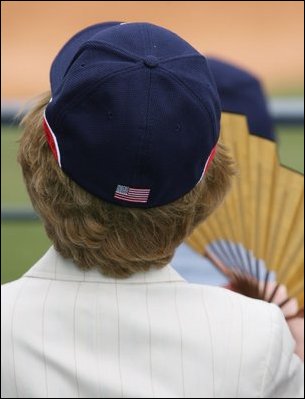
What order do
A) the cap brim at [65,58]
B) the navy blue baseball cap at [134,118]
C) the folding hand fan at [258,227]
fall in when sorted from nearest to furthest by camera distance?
the navy blue baseball cap at [134,118] → the cap brim at [65,58] → the folding hand fan at [258,227]

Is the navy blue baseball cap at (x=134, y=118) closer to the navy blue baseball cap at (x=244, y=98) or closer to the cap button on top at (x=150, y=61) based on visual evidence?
the cap button on top at (x=150, y=61)

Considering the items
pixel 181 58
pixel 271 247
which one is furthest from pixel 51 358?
pixel 271 247

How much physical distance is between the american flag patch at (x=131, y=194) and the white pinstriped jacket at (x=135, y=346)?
0.38 ft

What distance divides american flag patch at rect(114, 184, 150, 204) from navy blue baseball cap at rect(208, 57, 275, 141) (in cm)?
45

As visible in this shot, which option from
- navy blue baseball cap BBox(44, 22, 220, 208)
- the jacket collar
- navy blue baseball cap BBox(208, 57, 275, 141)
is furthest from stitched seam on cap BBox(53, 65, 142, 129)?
navy blue baseball cap BBox(208, 57, 275, 141)

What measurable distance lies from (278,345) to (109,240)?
228 millimetres

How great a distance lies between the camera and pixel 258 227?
1.28 metres

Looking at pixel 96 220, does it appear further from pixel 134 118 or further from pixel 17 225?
pixel 17 225

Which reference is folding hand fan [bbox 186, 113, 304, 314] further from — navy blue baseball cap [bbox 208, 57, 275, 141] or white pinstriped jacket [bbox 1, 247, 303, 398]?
white pinstriped jacket [bbox 1, 247, 303, 398]

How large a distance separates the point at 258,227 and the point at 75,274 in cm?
48

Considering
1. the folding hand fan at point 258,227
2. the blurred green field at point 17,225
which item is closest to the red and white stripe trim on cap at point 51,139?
the folding hand fan at point 258,227

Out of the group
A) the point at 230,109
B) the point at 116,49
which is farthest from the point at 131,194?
the point at 230,109

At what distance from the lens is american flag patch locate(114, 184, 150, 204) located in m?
0.82

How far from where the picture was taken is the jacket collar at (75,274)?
0.89 meters
